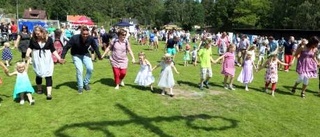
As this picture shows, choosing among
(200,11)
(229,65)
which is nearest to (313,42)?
(229,65)

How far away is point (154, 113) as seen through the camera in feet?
27.2

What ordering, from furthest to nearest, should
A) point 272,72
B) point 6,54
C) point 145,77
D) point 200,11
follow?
point 200,11 → point 6,54 → point 272,72 → point 145,77

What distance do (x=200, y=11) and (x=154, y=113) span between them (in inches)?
4594

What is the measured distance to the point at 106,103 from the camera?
8.95 metres

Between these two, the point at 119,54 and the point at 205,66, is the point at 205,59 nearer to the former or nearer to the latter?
the point at 205,66

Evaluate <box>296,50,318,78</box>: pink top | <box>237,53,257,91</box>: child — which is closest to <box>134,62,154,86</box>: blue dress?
<box>237,53,257,91</box>: child

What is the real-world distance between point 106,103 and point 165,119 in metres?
1.83

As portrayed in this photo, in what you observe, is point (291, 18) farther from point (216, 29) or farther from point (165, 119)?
point (165, 119)

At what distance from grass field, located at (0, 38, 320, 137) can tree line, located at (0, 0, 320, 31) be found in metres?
58.6

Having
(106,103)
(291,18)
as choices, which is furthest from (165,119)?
(291,18)

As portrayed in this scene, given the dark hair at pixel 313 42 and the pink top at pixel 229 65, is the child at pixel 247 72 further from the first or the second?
the dark hair at pixel 313 42

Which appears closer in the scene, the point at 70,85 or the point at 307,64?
the point at 70,85

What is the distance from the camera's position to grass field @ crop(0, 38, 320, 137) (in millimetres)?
7195

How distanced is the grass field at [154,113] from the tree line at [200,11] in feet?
192
